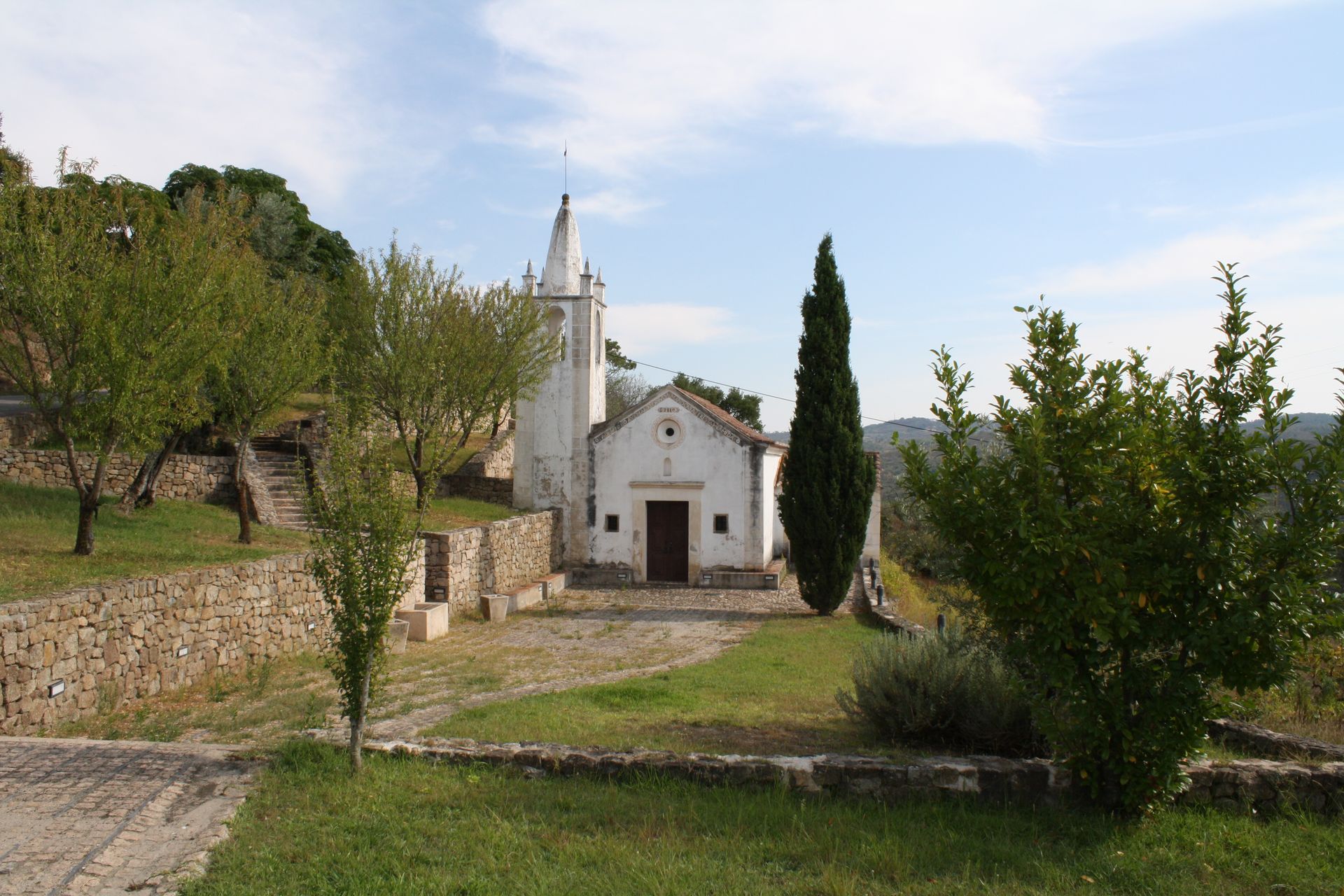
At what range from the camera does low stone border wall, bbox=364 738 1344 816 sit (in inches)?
227

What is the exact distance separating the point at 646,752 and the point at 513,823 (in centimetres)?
133

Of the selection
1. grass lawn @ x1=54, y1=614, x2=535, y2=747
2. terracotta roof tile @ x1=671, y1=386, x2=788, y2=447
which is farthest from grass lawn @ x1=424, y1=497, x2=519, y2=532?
grass lawn @ x1=54, y1=614, x2=535, y2=747

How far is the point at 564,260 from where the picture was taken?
917 inches

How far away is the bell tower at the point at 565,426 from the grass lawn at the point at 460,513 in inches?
33.6

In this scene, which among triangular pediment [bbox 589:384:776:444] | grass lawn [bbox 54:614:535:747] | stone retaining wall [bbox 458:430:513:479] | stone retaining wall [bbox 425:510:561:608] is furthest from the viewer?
stone retaining wall [bbox 458:430:513:479]

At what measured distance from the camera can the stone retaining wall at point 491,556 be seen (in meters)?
16.0

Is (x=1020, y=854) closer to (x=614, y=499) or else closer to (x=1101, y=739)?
(x=1101, y=739)

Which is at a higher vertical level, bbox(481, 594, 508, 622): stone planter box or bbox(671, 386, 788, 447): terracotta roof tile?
bbox(671, 386, 788, 447): terracotta roof tile

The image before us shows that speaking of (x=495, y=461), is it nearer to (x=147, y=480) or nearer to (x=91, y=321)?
(x=147, y=480)

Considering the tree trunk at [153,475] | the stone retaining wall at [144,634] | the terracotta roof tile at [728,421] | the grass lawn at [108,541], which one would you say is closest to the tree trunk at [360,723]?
the stone retaining wall at [144,634]

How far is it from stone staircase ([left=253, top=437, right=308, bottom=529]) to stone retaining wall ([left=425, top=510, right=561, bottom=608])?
2424 mm

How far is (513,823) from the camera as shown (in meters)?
5.32

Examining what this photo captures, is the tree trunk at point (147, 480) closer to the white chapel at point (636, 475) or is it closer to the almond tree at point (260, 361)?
the almond tree at point (260, 361)

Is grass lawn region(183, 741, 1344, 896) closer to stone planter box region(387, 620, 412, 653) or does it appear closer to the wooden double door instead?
stone planter box region(387, 620, 412, 653)
